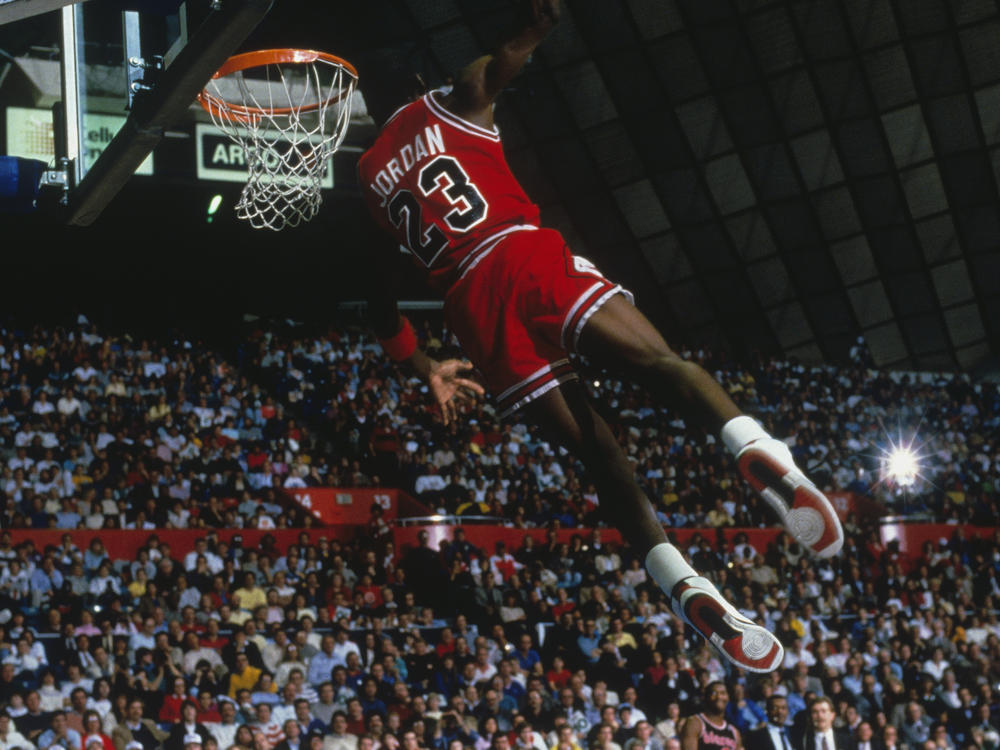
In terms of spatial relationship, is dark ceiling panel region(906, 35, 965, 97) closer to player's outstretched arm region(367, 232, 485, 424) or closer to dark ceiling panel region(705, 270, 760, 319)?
dark ceiling panel region(705, 270, 760, 319)

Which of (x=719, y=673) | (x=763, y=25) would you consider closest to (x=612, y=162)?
(x=763, y=25)

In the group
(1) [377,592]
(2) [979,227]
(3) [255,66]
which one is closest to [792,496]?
(3) [255,66]

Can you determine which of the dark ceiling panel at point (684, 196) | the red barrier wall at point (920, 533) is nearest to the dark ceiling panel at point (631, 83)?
the dark ceiling panel at point (684, 196)

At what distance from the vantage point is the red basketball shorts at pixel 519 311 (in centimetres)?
400

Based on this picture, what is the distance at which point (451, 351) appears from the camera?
20516mm

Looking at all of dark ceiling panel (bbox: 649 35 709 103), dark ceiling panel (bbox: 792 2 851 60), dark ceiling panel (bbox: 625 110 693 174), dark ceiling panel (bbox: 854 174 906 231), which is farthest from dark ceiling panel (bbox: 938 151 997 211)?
dark ceiling panel (bbox: 649 35 709 103)

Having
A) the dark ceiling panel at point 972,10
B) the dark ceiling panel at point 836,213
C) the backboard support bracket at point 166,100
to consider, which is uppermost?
the dark ceiling panel at point 972,10

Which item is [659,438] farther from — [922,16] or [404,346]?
[404,346]

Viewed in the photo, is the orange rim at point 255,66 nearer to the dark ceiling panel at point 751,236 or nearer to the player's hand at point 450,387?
the player's hand at point 450,387

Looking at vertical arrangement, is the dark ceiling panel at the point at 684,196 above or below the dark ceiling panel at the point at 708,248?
above

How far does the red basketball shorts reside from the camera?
4.00 metres

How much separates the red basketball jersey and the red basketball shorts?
0.28 ft

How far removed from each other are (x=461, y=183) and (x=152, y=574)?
8547 mm

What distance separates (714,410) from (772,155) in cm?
2014
